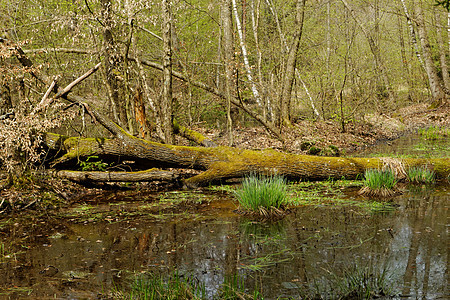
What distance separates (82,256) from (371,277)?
3.05m

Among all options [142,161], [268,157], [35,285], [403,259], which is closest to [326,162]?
[268,157]

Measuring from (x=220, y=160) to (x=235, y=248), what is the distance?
3834 millimetres

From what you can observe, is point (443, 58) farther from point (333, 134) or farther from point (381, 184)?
Answer: point (381, 184)

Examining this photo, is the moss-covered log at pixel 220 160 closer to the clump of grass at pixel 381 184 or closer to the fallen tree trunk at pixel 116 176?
the fallen tree trunk at pixel 116 176

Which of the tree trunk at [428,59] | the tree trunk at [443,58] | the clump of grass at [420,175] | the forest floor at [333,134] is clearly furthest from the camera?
the tree trunk at [443,58]

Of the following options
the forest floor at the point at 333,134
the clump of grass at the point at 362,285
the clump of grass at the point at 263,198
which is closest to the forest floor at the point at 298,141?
the forest floor at the point at 333,134

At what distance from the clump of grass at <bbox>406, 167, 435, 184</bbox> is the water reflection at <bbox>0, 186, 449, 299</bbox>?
1585 mm

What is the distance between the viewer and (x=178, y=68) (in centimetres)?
1304

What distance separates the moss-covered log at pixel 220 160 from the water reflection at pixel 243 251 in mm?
2067

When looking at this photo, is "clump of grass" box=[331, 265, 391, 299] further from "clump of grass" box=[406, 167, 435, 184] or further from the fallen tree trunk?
the fallen tree trunk

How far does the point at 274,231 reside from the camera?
5.12 m

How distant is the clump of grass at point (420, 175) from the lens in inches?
300

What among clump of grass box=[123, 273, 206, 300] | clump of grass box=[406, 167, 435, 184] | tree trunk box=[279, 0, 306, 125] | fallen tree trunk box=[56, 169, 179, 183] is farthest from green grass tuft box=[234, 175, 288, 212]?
tree trunk box=[279, 0, 306, 125]

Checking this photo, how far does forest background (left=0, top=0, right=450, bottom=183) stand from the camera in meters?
7.99
